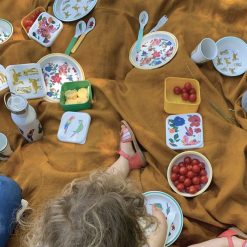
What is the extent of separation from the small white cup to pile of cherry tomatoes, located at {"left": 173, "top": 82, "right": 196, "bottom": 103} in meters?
0.09

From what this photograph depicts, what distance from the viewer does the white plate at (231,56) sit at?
1335 millimetres

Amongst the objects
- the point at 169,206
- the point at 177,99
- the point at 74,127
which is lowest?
the point at 169,206

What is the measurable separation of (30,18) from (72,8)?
15 centimetres

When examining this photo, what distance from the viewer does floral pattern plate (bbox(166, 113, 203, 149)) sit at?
1.19 metres

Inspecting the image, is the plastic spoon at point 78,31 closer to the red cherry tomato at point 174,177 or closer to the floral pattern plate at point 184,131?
the floral pattern plate at point 184,131

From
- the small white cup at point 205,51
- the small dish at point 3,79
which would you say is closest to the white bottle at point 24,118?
the small dish at point 3,79

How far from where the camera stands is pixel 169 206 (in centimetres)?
112

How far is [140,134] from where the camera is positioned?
1.20m

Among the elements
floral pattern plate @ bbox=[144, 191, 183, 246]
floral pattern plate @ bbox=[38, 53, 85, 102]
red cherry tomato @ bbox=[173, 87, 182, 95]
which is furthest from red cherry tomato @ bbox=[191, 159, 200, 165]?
floral pattern plate @ bbox=[38, 53, 85, 102]

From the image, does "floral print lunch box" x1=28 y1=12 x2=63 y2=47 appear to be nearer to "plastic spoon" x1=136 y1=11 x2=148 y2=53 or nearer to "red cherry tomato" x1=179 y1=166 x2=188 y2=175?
"plastic spoon" x1=136 y1=11 x2=148 y2=53

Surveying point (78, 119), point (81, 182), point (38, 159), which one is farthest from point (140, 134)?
point (81, 182)

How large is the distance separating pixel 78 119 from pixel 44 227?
1.78 feet

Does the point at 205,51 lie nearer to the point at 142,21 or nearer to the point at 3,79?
the point at 142,21

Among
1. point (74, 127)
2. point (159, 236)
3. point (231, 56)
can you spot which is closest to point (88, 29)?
point (74, 127)
